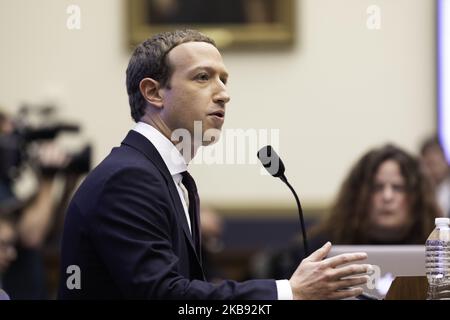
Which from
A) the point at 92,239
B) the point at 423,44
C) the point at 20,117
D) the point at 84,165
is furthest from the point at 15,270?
the point at 423,44

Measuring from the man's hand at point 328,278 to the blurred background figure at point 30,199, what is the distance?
2487 millimetres

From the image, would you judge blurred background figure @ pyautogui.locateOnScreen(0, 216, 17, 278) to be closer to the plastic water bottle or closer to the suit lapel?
the suit lapel

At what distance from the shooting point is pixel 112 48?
23.6ft

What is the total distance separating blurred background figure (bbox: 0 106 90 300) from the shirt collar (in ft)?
6.73

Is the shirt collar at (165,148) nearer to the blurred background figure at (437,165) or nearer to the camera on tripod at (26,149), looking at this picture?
the camera on tripod at (26,149)

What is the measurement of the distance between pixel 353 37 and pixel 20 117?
2.44 metres

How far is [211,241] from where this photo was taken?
21.0ft

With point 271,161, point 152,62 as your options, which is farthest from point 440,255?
point 152,62

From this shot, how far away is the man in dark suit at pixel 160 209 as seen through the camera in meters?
2.23

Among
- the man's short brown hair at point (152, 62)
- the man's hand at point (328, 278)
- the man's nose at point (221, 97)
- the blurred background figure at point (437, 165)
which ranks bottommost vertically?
the blurred background figure at point (437, 165)

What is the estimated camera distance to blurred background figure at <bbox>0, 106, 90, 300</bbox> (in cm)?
469

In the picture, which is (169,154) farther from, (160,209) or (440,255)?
(440,255)

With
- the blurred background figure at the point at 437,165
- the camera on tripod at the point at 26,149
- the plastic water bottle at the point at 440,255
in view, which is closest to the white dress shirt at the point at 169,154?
the plastic water bottle at the point at 440,255
